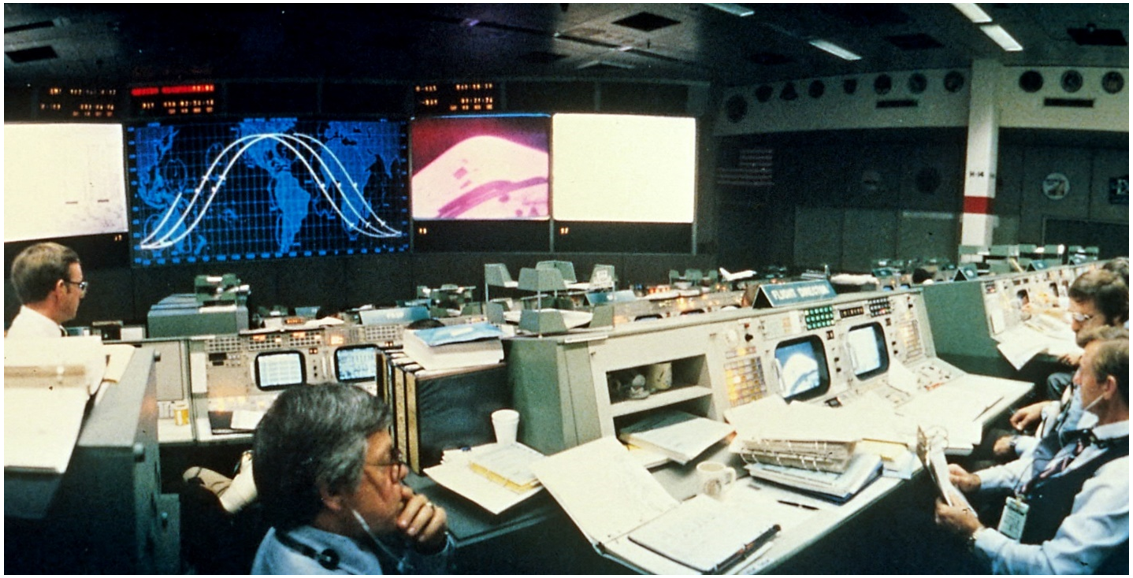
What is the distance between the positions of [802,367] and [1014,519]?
75 centimetres

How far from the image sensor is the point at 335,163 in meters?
8.24

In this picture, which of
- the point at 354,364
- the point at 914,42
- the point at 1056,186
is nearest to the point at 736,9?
the point at 914,42

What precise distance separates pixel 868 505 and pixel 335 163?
759 centimetres

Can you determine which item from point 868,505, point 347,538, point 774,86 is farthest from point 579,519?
point 774,86

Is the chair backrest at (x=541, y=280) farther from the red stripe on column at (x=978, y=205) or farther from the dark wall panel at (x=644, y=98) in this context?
the red stripe on column at (x=978, y=205)

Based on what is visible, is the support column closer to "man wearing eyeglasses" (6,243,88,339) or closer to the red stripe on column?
the red stripe on column

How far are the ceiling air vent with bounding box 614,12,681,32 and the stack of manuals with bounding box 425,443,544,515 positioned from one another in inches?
181

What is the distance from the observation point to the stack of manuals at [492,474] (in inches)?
64.7

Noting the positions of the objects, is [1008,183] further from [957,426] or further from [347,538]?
[347,538]

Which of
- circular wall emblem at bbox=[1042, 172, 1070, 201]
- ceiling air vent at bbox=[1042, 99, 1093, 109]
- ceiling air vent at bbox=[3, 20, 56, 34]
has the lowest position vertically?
circular wall emblem at bbox=[1042, 172, 1070, 201]

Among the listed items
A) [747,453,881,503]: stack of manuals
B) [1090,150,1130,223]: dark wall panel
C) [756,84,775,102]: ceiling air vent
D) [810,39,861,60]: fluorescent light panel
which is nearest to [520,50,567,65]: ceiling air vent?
[810,39,861,60]: fluorescent light panel

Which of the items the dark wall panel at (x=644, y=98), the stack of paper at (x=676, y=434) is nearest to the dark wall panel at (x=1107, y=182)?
the dark wall panel at (x=644, y=98)

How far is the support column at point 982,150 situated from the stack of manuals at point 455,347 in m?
7.62

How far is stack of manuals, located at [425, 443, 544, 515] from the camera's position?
1.64 meters
